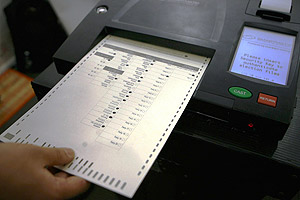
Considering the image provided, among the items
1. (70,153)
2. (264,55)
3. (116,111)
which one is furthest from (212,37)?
(70,153)

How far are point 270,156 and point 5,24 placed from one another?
4.84 ft

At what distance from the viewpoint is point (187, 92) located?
54 centimetres

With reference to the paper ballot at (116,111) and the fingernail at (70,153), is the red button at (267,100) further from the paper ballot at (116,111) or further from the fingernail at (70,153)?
the fingernail at (70,153)

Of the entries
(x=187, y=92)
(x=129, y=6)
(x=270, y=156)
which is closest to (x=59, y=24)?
(x=129, y=6)

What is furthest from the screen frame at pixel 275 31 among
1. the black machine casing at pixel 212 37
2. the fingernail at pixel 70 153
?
the fingernail at pixel 70 153

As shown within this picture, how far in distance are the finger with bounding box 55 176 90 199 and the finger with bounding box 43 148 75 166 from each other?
0.03m

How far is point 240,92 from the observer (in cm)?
51

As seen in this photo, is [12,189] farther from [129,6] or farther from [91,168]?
[129,6]

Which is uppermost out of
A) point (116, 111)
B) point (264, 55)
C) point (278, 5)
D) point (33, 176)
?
point (278, 5)

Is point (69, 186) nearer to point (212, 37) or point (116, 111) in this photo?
point (116, 111)

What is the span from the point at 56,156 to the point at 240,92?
33cm

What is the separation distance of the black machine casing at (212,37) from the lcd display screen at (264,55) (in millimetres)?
12

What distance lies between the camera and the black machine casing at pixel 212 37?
499mm

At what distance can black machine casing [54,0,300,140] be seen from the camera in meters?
0.50
